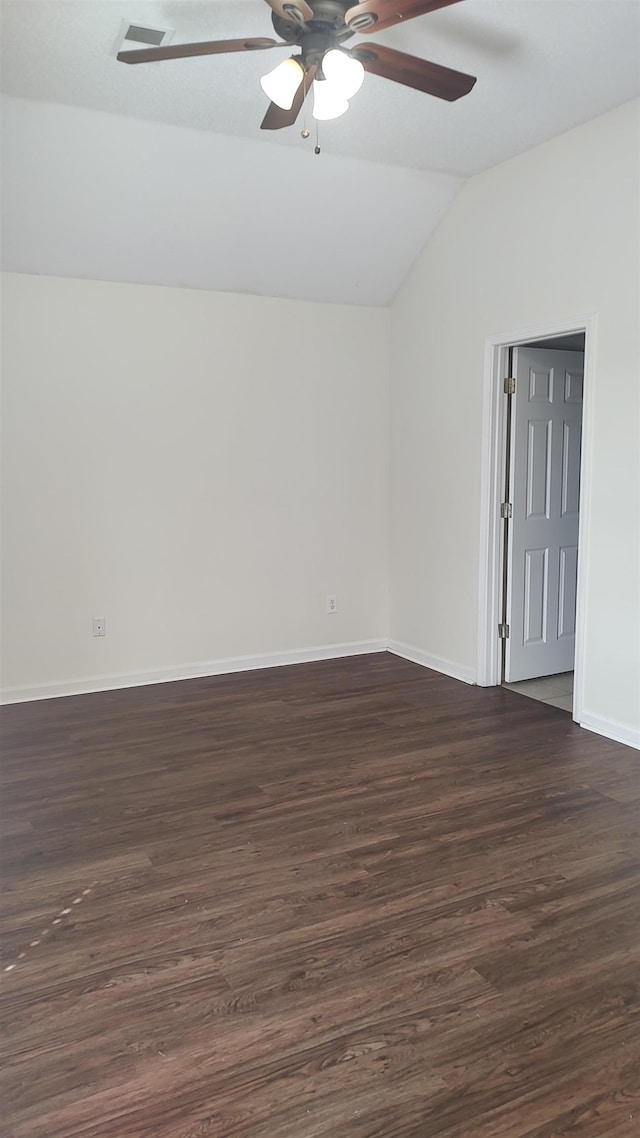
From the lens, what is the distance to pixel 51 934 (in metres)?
2.30

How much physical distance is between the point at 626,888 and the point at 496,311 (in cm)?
318

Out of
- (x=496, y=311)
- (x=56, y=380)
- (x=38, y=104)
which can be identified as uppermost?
(x=38, y=104)

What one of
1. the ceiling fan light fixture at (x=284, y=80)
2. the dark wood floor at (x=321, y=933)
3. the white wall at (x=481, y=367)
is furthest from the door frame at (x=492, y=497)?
the ceiling fan light fixture at (x=284, y=80)

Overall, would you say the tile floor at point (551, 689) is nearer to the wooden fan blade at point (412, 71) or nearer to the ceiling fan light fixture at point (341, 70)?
the wooden fan blade at point (412, 71)

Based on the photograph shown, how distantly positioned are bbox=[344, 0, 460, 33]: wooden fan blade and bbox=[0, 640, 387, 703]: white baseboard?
12.1ft

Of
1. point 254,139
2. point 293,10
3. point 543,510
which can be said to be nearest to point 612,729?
point 543,510

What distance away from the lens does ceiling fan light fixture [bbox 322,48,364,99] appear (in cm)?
224

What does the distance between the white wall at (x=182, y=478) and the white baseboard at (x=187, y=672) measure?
2 cm

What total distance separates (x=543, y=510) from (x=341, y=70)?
9.95 feet

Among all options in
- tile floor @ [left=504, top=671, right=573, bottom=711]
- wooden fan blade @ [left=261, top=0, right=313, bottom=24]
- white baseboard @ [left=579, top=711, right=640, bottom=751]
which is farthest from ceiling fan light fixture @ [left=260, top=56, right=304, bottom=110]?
tile floor @ [left=504, top=671, right=573, bottom=711]

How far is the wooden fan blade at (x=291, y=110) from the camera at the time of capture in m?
2.45

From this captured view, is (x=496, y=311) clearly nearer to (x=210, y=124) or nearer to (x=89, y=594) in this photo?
(x=210, y=124)

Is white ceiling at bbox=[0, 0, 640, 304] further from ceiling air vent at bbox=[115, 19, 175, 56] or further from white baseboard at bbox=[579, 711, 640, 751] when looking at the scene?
white baseboard at bbox=[579, 711, 640, 751]

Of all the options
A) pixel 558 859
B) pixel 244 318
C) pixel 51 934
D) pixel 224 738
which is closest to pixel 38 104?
pixel 244 318
